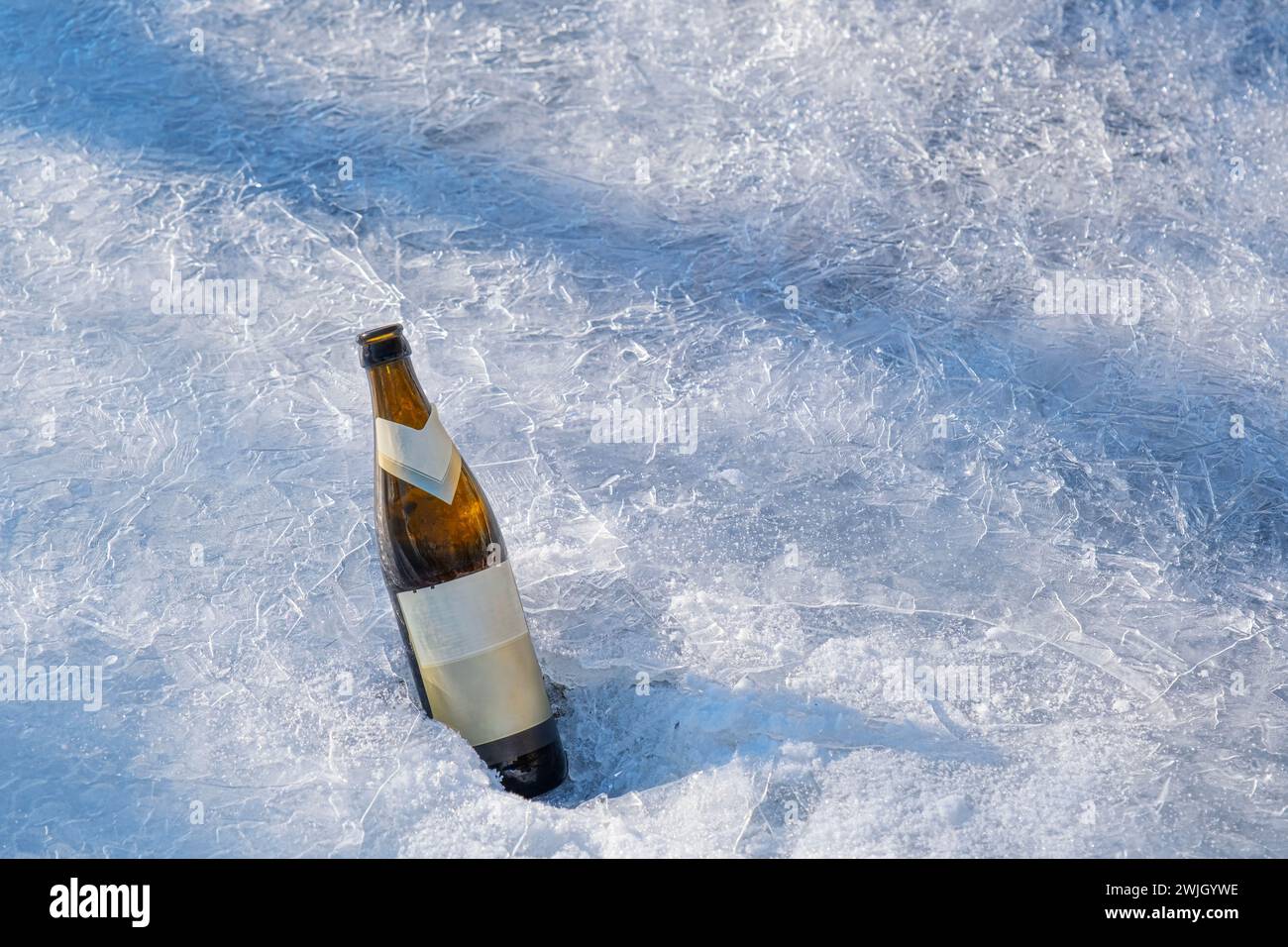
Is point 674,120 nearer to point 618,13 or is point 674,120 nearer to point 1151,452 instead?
point 618,13

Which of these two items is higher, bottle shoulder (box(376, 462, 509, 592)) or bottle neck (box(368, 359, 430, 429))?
bottle neck (box(368, 359, 430, 429))

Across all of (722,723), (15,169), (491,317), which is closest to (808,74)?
(491,317)

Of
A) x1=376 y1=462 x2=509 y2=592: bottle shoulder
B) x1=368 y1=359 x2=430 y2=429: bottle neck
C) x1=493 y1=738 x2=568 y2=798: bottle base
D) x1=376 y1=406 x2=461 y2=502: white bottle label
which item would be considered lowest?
x1=493 y1=738 x2=568 y2=798: bottle base

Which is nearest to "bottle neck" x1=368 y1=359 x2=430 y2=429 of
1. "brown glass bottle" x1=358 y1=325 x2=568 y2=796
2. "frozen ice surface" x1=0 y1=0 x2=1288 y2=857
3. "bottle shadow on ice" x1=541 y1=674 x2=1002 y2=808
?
"brown glass bottle" x1=358 y1=325 x2=568 y2=796

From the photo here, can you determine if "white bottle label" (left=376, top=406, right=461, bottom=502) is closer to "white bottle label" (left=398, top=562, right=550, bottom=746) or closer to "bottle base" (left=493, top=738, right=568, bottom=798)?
"white bottle label" (left=398, top=562, right=550, bottom=746)

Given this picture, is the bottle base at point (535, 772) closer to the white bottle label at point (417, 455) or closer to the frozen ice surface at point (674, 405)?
the frozen ice surface at point (674, 405)

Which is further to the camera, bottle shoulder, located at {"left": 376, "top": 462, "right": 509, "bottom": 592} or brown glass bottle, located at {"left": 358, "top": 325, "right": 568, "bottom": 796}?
bottle shoulder, located at {"left": 376, "top": 462, "right": 509, "bottom": 592}
